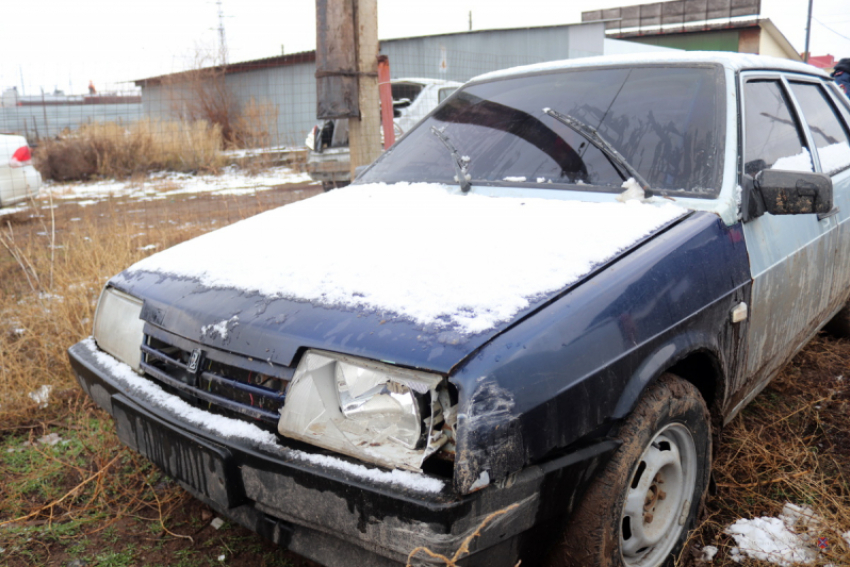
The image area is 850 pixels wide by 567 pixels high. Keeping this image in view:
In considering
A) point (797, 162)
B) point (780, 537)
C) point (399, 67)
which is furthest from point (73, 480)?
point (399, 67)

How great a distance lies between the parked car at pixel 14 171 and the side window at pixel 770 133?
769 cm

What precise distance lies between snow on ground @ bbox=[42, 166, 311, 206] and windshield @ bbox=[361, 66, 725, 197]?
8.07 m

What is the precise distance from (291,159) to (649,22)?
2371 cm

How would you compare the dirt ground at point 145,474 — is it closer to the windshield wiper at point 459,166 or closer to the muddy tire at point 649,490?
the muddy tire at point 649,490

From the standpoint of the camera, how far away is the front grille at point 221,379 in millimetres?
1529

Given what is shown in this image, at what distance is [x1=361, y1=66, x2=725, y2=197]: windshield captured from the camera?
2149mm

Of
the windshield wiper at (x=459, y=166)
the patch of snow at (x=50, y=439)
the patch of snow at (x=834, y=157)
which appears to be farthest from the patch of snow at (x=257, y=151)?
the patch of snow at (x=834, y=157)

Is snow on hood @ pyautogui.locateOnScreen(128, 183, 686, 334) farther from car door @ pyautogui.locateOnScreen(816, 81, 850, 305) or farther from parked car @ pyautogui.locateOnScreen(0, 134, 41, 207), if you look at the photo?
parked car @ pyautogui.locateOnScreen(0, 134, 41, 207)

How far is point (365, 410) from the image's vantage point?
1389mm

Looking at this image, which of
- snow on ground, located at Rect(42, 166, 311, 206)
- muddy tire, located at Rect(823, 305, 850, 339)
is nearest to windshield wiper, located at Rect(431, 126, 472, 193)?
muddy tire, located at Rect(823, 305, 850, 339)

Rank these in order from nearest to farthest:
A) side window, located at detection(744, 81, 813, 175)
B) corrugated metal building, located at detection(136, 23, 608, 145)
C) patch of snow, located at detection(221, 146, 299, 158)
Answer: side window, located at detection(744, 81, 813, 175)
patch of snow, located at detection(221, 146, 299, 158)
corrugated metal building, located at detection(136, 23, 608, 145)

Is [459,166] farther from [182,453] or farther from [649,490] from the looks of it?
[182,453]

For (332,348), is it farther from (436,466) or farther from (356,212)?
(356,212)

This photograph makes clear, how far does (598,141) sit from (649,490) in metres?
1.26
